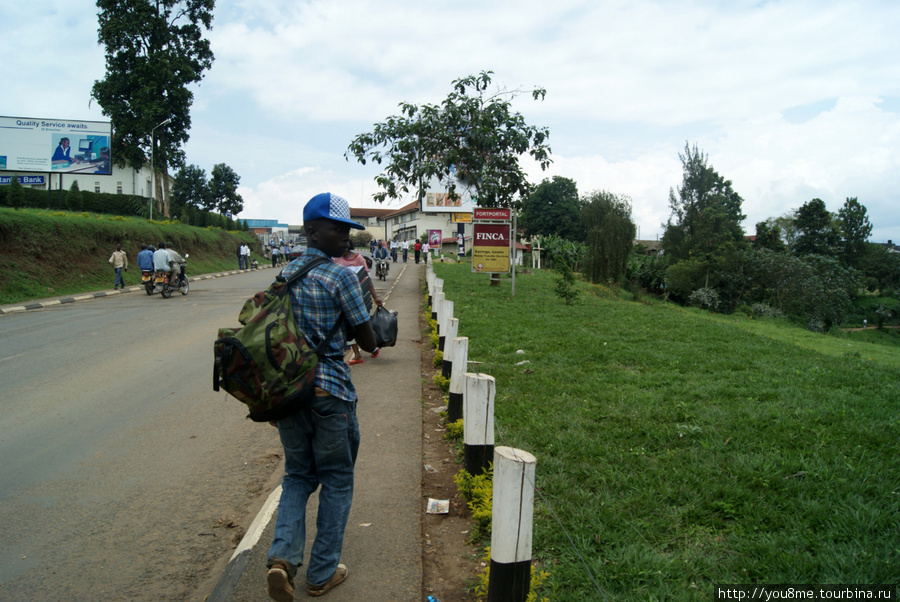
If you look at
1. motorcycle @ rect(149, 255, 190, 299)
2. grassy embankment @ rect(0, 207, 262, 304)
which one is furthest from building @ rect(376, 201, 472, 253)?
motorcycle @ rect(149, 255, 190, 299)

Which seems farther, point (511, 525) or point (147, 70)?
point (147, 70)

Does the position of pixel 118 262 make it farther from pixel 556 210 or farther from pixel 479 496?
pixel 556 210

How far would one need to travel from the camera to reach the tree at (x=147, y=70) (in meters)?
37.0

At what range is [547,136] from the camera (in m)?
18.5

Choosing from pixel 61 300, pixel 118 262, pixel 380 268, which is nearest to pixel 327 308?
pixel 61 300

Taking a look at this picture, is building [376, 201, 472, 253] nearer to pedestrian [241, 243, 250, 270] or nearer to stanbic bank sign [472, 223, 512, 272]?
pedestrian [241, 243, 250, 270]

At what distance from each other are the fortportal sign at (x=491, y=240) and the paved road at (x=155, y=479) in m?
9.02

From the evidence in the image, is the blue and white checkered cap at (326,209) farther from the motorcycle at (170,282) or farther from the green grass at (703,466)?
the motorcycle at (170,282)

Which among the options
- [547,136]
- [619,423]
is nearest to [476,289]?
[547,136]

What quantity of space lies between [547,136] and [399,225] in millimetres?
75297

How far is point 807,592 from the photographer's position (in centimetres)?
277

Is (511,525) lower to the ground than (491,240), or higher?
lower

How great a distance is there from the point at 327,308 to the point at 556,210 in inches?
2819

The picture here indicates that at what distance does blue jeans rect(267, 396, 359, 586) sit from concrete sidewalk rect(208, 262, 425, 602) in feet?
0.93
